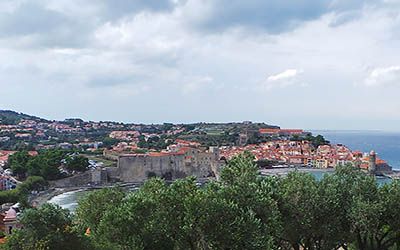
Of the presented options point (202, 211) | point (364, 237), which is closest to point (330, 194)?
point (364, 237)

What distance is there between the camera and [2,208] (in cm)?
2886

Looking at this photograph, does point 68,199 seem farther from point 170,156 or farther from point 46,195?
point 170,156

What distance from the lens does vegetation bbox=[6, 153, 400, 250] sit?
920cm

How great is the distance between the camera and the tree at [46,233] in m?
9.41

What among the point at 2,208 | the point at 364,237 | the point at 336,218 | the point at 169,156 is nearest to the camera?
the point at 336,218

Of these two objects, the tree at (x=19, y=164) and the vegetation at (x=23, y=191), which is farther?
the tree at (x=19, y=164)

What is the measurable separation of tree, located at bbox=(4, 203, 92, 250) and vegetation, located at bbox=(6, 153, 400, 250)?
0.02 meters

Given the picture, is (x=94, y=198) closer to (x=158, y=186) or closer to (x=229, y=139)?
(x=158, y=186)

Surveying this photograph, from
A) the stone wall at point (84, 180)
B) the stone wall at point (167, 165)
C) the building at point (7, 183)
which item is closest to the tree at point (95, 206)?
the building at point (7, 183)

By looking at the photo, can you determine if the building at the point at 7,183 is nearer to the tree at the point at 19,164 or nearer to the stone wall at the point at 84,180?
the tree at the point at 19,164

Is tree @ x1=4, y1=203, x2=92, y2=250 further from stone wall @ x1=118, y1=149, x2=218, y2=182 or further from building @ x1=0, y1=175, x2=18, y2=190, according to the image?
stone wall @ x1=118, y1=149, x2=218, y2=182

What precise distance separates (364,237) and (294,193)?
2478 millimetres

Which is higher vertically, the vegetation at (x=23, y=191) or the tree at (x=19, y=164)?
the tree at (x=19, y=164)

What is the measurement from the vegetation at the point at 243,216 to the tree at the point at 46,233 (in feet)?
0.07
